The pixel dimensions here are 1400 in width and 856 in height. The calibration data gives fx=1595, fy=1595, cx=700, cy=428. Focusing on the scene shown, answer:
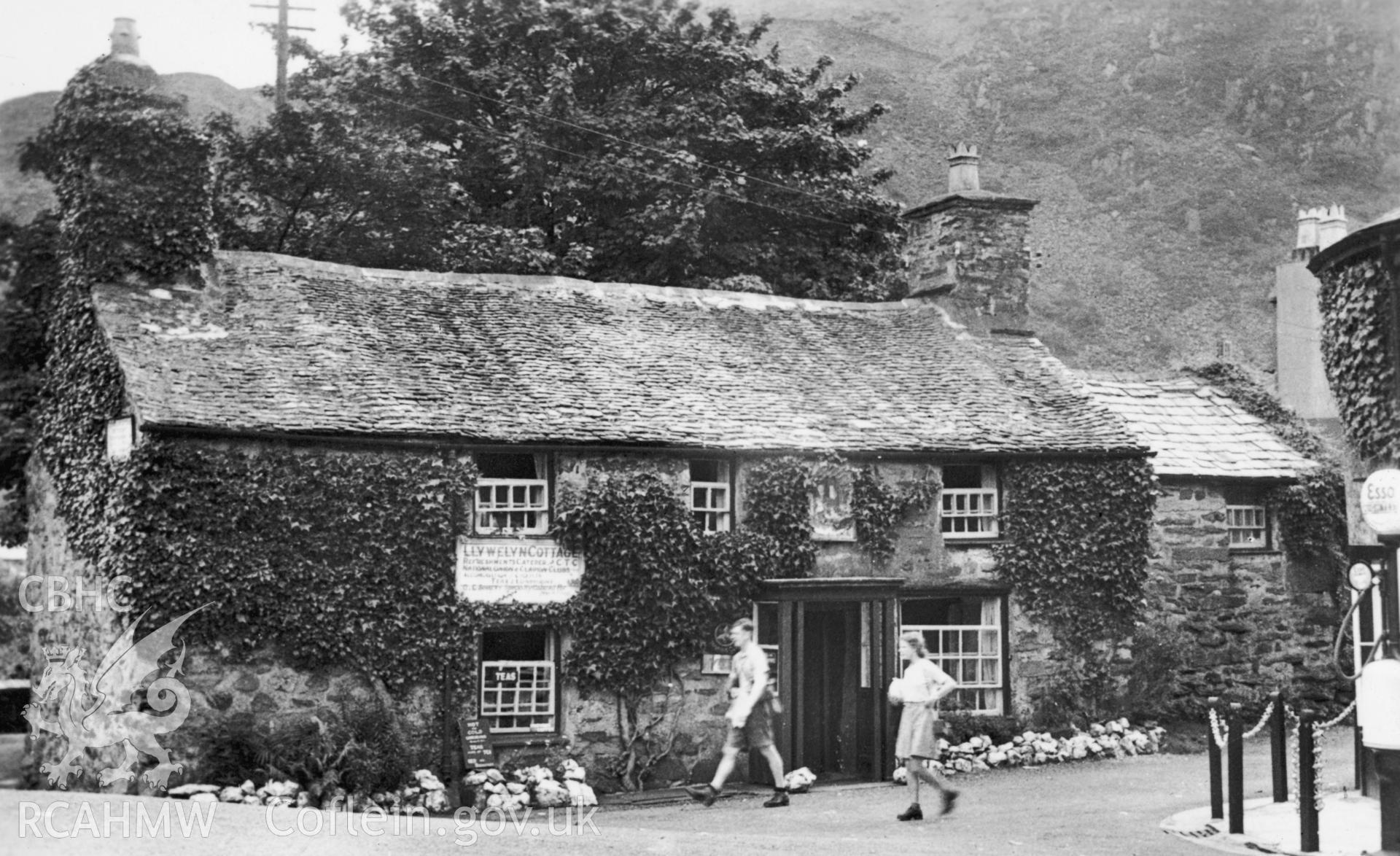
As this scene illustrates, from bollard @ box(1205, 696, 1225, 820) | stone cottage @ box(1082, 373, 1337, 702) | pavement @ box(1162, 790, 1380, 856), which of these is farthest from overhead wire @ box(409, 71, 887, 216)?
bollard @ box(1205, 696, 1225, 820)

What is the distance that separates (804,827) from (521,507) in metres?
6.51

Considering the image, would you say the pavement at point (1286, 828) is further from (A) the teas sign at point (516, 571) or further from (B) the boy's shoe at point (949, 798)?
(A) the teas sign at point (516, 571)

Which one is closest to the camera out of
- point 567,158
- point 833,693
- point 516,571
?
point 516,571

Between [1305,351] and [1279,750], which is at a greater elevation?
[1305,351]

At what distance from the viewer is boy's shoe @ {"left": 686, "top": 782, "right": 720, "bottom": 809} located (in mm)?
16281

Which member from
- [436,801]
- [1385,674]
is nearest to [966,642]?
[436,801]

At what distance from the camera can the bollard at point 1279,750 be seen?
47.4ft

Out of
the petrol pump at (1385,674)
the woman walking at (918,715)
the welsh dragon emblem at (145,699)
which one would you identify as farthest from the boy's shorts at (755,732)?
the welsh dragon emblem at (145,699)

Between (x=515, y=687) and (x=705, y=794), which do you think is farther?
(x=515, y=687)

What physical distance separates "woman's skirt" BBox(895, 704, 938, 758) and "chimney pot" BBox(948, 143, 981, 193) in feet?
45.9

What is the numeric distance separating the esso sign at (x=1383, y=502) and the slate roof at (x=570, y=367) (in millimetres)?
8475

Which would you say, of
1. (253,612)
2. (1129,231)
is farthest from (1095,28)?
(253,612)

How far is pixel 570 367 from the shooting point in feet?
72.3

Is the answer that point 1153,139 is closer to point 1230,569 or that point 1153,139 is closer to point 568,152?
point 568,152
